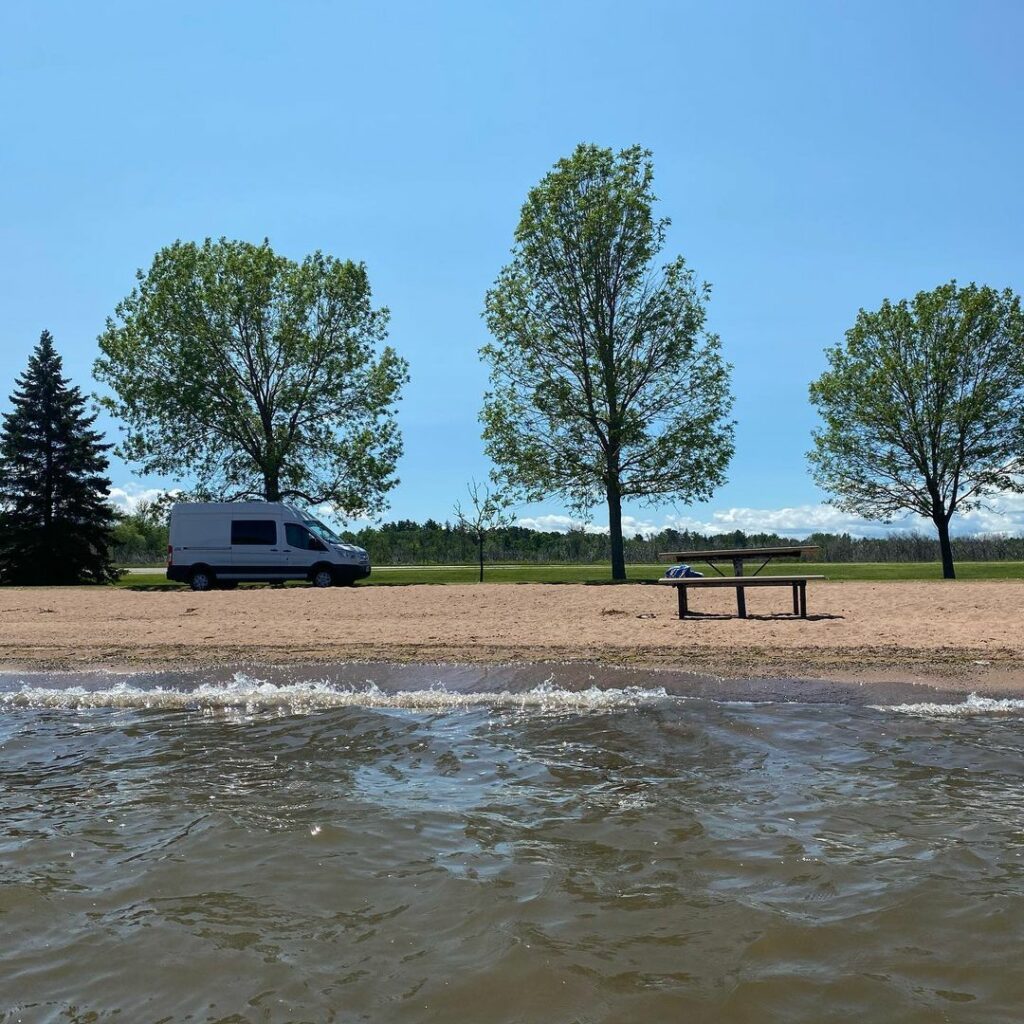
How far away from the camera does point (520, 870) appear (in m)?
4.14

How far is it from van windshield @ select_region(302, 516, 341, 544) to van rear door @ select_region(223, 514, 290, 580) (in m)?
0.88

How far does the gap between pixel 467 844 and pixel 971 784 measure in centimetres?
341

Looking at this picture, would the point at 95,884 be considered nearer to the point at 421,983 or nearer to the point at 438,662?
the point at 421,983

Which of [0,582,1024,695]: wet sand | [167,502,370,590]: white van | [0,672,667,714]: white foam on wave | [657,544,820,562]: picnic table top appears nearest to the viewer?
[0,672,667,714]: white foam on wave

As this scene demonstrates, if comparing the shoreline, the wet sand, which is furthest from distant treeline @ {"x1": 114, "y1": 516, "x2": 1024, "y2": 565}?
the shoreline

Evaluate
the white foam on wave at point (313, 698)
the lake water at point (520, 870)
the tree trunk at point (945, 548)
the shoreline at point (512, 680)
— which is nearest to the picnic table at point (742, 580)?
the shoreline at point (512, 680)

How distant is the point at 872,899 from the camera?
3.71 meters

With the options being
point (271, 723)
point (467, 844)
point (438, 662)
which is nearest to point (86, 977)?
point (467, 844)

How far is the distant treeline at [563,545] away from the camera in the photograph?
143 feet

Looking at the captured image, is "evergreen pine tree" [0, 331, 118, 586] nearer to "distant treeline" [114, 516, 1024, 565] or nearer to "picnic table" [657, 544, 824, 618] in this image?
"distant treeline" [114, 516, 1024, 565]

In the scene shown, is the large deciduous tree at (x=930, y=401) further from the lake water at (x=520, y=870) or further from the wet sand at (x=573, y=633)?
the lake water at (x=520, y=870)

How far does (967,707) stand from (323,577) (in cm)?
2007

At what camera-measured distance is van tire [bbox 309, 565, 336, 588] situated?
2531 centimetres

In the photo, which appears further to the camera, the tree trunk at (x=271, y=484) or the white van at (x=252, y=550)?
the tree trunk at (x=271, y=484)
